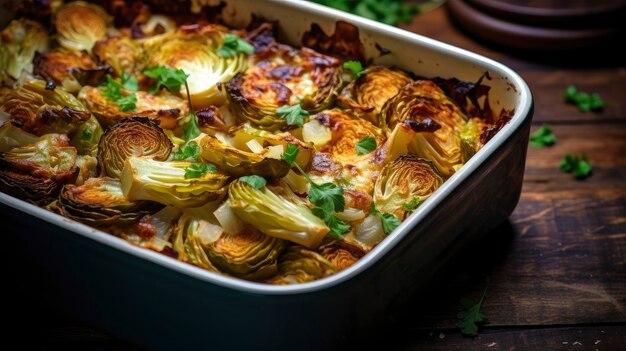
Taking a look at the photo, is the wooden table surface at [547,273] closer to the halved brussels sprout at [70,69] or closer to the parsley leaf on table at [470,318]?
the parsley leaf on table at [470,318]

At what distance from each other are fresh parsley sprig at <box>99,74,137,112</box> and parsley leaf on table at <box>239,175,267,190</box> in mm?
662

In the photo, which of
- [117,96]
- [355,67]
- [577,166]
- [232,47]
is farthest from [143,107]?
[577,166]

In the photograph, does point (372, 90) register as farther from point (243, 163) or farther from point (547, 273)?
point (547, 273)

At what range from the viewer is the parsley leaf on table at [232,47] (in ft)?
11.6

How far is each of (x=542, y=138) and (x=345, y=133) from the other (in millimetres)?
1021

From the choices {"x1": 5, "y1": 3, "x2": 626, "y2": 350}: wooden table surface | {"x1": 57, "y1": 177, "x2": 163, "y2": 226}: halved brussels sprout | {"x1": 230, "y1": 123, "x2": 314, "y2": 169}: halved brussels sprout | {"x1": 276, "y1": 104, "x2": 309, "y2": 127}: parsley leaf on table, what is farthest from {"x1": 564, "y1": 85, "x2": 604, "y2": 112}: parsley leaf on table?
{"x1": 57, "y1": 177, "x2": 163, "y2": 226}: halved brussels sprout

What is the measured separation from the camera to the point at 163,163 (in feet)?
9.61

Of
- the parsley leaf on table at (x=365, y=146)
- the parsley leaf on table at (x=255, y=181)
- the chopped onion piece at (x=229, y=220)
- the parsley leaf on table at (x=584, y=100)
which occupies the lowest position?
the parsley leaf on table at (x=584, y=100)

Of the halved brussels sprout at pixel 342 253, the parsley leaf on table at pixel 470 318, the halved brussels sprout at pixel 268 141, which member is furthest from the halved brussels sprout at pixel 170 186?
the parsley leaf on table at pixel 470 318

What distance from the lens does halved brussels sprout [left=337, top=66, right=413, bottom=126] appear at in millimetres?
3316

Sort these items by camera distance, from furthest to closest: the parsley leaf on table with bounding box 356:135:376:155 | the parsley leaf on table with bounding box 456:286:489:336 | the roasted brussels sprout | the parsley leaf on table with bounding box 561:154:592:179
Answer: the parsley leaf on table with bounding box 561:154:592:179, the parsley leaf on table with bounding box 356:135:376:155, the parsley leaf on table with bounding box 456:286:489:336, the roasted brussels sprout

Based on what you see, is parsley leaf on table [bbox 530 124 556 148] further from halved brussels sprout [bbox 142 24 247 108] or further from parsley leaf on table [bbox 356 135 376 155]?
halved brussels sprout [bbox 142 24 247 108]

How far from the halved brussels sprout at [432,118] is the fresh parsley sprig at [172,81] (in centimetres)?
65

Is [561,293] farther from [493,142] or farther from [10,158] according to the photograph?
[10,158]
